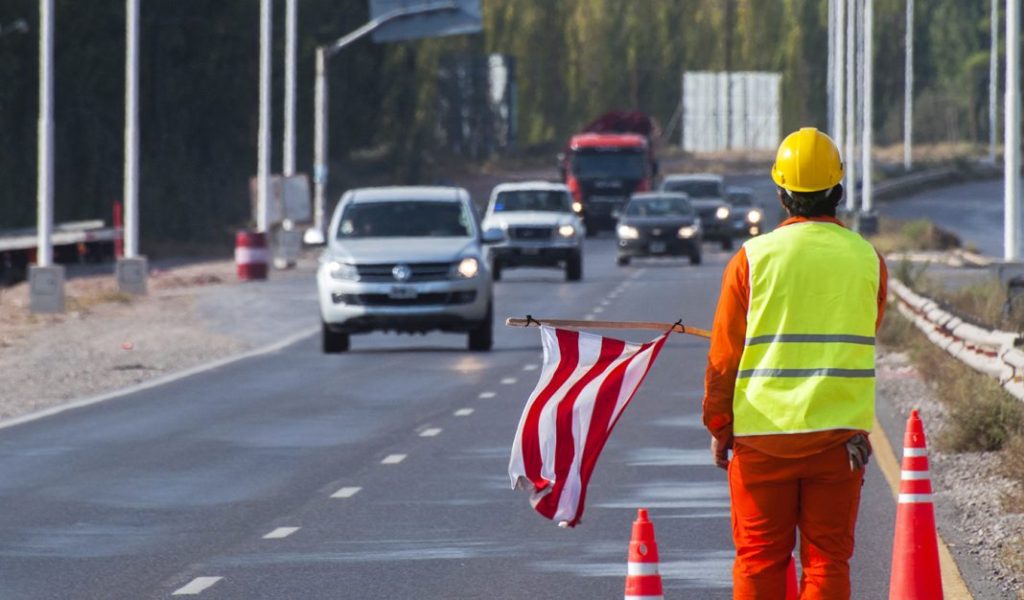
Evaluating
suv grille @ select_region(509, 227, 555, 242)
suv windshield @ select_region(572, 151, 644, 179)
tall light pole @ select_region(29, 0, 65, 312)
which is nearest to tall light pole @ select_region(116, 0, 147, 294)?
tall light pole @ select_region(29, 0, 65, 312)

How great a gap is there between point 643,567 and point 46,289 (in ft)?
90.4

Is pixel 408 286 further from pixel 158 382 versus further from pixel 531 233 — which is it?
pixel 531 233

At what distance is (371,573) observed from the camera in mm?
10930

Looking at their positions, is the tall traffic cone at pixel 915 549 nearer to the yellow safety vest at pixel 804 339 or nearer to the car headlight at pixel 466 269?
the yellow safety vest at pixel 804 339

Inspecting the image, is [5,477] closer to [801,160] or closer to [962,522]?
[962,522]

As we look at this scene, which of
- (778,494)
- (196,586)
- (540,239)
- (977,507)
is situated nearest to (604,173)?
(540,239)

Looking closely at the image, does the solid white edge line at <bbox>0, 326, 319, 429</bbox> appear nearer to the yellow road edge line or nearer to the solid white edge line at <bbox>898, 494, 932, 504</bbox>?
the yellow road edge line

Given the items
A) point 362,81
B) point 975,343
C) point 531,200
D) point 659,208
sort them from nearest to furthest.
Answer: point 975,343
point 531,200
point 659,208
point 362,81

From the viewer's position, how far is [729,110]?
12531 cm

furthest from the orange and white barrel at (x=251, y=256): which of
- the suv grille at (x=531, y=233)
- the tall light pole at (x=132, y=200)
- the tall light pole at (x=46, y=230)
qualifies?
the tall light pole at (x=46, y=230)

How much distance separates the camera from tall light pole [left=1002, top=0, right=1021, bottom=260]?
91.6ft

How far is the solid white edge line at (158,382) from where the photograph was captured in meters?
19.4

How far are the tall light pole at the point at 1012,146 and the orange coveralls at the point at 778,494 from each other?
20.9 m

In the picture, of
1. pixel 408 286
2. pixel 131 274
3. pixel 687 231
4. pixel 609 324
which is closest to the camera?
pixel 609 324
